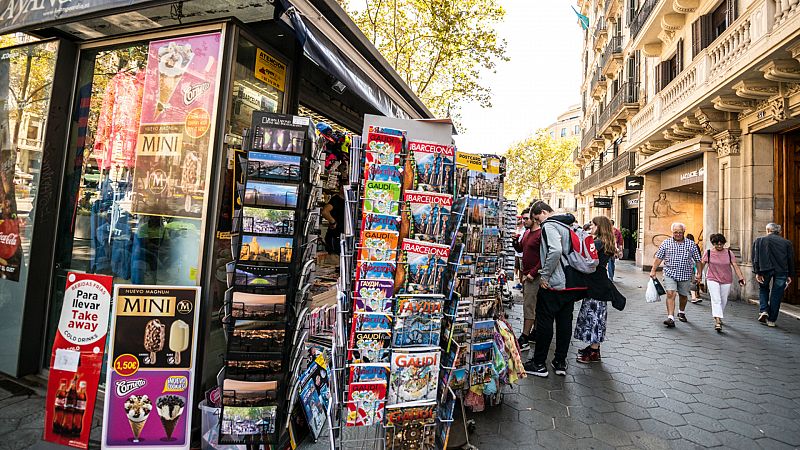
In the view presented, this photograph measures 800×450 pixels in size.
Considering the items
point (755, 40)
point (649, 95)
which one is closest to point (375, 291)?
point (755, 40)

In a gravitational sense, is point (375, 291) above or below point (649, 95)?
below

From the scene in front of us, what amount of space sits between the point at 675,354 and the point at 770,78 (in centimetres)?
664

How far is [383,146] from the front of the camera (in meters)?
2.62

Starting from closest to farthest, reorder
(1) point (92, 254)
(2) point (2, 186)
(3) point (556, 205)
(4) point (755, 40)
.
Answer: (1) point (92, 254) < (2) point (2, 186) < (4) point (755, 40) < (3) point (556, 205)

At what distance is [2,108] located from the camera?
13.0 ft

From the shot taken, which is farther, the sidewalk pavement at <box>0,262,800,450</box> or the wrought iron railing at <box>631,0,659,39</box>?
the wrought iron railing at <box>631,0,659,39</box>

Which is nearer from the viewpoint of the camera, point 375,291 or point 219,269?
point 375,291

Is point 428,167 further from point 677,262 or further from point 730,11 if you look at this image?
point 730,11

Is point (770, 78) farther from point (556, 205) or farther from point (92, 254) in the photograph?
point (556, 205)

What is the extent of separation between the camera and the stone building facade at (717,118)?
789 centimetres

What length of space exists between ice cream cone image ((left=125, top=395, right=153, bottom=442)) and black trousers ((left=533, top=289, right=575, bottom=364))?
3.82 m

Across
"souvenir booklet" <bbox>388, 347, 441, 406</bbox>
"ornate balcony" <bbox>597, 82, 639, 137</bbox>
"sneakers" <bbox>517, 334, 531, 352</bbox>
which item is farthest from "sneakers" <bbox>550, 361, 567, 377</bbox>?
"ornate balcony" <bbox>597, 82, 639, 137</bbox>

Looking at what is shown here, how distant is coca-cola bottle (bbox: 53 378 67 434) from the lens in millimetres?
2727

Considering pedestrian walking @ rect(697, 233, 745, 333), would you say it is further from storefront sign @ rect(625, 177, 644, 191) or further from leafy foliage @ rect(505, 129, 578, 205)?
leafy foliage @ rect(505, 129, 578, 205)
